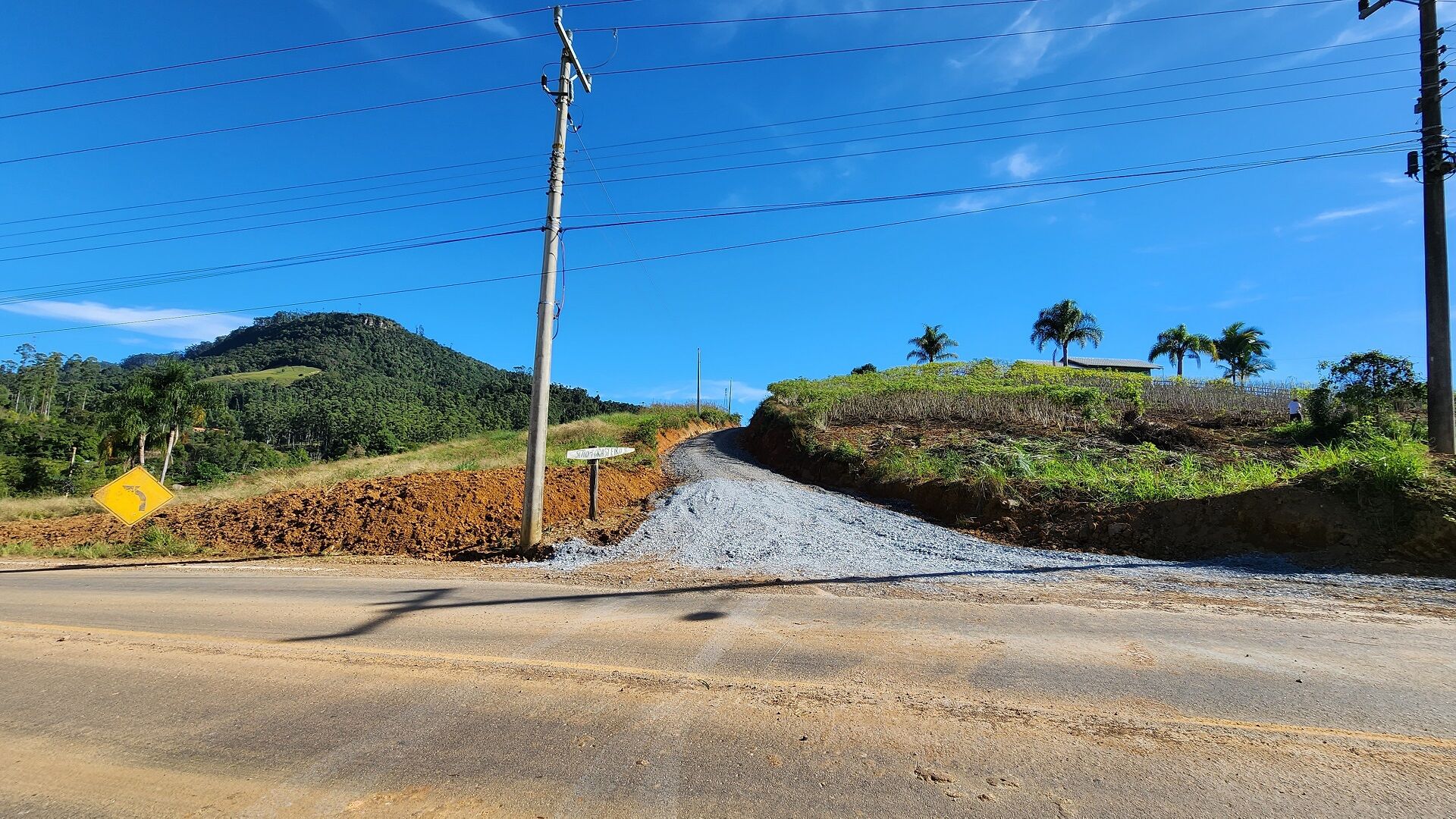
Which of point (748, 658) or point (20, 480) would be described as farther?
point (20, 480)

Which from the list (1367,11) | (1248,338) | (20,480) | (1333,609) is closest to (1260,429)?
(1367,11)

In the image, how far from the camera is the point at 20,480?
153 ft

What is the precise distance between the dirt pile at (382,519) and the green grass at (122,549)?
28 centimetres

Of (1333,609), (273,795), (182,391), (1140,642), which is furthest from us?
(182,391)

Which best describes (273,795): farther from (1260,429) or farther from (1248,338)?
(1248,338)

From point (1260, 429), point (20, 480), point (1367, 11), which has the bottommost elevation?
point (20, 480)

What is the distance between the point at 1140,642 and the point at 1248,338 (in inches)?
2297

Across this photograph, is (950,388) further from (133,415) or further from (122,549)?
(133,415)

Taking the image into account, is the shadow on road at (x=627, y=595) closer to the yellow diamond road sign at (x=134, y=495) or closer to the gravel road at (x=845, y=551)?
→ the gravel road at (x=845, y=551)

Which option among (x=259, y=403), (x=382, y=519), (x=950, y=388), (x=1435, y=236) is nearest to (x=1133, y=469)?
(x=1435, y=236)

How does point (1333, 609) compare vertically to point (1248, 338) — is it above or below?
below

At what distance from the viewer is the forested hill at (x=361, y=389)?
7825 centimetres

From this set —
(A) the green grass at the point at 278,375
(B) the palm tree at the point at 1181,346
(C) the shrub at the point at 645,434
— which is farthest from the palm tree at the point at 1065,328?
(A) the green grass at the point at 278,375

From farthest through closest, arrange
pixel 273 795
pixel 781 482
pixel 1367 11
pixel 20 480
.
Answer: pixel 20 480
pixel 781 482
pixel 1367 11
pixel 273 795
